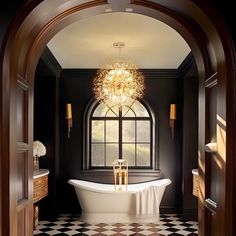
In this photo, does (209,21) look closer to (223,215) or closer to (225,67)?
(225,67)

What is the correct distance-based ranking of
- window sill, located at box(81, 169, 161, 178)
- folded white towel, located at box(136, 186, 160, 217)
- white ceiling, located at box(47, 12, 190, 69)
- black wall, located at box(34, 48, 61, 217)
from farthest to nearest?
window sill, located at box(81, 169, 161, 178) < black wall, located at box(34, 48, 61, 217) < folded white towel, located at box(136, 186, 160, 217) < white ceiling, located at box(47, 12, 190, 69)

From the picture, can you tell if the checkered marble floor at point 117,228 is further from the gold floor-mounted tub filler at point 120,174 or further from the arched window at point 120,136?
the arched window at point 120,136

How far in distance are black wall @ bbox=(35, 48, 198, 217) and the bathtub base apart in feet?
1.98

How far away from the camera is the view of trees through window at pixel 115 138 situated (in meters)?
7.63

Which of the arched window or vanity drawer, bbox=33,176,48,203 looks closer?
vanity drawer, bbox=33,176,48,203

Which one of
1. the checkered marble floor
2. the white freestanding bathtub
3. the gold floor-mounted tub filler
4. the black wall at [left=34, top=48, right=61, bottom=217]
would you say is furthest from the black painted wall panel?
the checkered marble floor

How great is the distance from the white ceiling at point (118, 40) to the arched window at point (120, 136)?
1.03 metres

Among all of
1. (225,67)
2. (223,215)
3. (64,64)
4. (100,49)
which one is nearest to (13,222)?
(223,215)

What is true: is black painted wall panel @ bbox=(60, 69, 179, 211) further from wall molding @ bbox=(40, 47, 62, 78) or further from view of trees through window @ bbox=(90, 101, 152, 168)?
wall molding @ bbox=(40, 47, 62, 78)

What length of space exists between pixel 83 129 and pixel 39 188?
199 centimetres

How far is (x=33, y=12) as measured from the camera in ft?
7.49

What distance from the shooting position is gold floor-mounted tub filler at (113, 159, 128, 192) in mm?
6995

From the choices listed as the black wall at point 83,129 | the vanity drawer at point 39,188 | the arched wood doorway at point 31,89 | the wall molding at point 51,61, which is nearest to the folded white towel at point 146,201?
the black wall at point 83,129

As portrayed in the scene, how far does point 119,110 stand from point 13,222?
17.6ft
